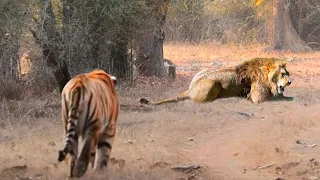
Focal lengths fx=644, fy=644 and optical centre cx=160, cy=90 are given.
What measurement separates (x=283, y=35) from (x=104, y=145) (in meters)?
29.7

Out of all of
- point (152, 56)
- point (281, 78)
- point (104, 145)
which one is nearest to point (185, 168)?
point (104, 145)

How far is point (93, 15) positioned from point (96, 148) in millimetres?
8565

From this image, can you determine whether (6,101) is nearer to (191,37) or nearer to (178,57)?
(178,57)

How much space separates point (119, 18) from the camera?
51.7ft

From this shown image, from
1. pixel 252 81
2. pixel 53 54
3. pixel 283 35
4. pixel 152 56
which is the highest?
pixel 252 81

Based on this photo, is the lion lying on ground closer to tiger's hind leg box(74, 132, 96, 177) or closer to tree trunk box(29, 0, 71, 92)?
tiger's hind leg box(74, 132, 96, 177)

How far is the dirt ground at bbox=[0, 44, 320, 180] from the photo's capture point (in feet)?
27.7

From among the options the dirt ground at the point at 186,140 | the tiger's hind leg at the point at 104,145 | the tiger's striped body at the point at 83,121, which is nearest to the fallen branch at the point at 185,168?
the dirt ground at the point at 186,140

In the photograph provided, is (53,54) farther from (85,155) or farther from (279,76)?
(279,76)

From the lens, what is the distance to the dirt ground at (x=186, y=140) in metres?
8.44

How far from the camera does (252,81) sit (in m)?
6.95

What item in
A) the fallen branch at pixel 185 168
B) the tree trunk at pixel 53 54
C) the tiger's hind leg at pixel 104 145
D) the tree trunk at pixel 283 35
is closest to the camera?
the tiger's hind leg at pixel 104 145

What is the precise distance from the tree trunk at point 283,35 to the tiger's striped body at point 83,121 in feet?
94.1

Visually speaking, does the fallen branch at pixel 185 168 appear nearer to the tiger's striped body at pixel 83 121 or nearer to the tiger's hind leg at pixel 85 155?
the tiger's striped body at pixel 83 121
